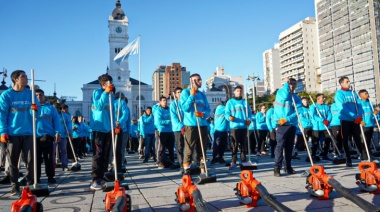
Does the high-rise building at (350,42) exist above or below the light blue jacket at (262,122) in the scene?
above

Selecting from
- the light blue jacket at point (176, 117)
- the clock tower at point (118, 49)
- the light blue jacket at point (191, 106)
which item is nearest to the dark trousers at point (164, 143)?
the light blue jacket at point (176, 117)

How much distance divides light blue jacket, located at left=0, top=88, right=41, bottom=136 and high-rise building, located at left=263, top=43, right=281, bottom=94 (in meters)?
158

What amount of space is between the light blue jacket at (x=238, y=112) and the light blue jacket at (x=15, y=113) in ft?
16.6

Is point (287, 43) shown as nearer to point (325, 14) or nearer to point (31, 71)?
point (325, 14)

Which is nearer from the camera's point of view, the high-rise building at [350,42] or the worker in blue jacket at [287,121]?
the worker in blue jacket at [287,121]

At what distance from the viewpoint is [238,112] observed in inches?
367

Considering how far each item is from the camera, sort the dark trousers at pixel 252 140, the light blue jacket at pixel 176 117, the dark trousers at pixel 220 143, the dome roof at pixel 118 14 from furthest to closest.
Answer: the dome roof at pixel 118 14
the dark trousers at pixel 252 140
the dark trousers at pixel 220 143
the light blue jacket at pixel 176 117

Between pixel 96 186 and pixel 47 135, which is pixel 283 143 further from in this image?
pixel 47 135

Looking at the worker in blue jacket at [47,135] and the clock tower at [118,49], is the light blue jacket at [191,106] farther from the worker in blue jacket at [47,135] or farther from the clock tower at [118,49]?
the clock tower at [118,49]

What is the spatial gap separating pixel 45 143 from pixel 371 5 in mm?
99651

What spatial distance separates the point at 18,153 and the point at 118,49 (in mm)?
104926

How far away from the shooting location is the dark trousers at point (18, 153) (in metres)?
6.16

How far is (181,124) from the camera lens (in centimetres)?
938

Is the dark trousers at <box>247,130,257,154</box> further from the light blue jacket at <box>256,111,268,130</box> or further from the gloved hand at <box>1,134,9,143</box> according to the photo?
the gloved hand at <box>1,134,9,143</box>
